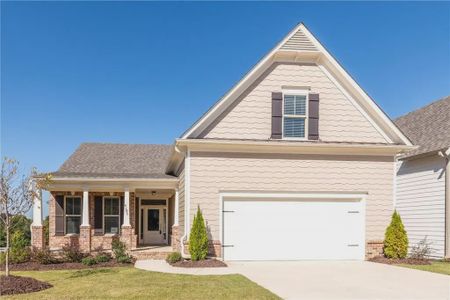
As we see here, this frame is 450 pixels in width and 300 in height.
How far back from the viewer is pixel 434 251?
16297 millimetres

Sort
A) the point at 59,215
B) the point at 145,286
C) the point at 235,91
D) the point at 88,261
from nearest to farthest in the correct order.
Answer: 1. the point at 145,286
2. the point at 88,261
3. the point at 235,91
4. the point at 59,215

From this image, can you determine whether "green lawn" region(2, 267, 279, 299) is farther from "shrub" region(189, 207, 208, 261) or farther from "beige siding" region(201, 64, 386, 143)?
"beige siding" region(201, 64, 386, 143)

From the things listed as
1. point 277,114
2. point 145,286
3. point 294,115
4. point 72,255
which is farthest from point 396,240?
point 72,255

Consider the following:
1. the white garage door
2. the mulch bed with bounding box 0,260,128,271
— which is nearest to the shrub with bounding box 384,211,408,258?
the white garage door

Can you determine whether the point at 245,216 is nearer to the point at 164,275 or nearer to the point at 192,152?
the point at 192,152

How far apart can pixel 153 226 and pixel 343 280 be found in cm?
1304

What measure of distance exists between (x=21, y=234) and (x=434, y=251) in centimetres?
1653

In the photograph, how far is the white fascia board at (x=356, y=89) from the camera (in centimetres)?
1441

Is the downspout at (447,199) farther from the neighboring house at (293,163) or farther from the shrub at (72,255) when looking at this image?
the shrub at (72,255)

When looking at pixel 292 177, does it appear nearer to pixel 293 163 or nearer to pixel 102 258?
pixel 293 163

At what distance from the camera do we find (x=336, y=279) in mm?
10148

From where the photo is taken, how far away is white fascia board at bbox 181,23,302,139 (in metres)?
13.7

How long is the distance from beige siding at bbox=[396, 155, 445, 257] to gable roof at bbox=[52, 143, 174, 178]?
1149cm

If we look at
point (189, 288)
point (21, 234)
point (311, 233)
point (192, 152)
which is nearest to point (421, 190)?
point (311, 233)
